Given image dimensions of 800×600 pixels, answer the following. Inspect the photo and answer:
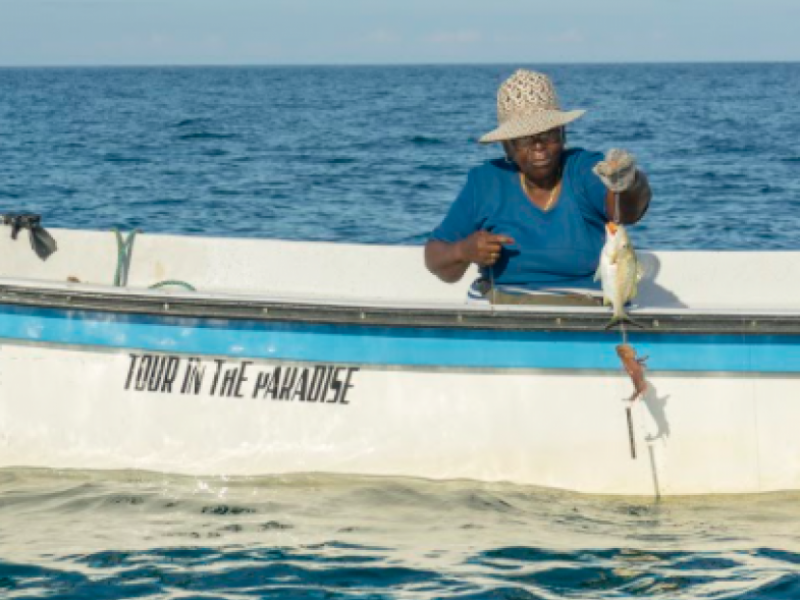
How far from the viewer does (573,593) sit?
6.50 metres

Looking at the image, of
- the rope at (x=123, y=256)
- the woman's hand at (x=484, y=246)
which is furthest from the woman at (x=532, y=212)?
the rope at (x=123, y=256)

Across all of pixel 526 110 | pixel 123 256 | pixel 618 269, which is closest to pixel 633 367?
pixel 618 269

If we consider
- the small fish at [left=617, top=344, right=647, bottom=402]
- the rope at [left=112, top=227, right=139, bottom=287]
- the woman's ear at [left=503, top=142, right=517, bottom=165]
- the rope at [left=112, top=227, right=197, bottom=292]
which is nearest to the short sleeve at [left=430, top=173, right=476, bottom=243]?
the woman's ear at [left=503, top=142, right=517, bottom=165]

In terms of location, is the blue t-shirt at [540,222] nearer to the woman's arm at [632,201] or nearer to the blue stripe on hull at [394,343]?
the woman's arm at [632,201]

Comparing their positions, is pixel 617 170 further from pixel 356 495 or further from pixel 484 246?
pixel 356 495

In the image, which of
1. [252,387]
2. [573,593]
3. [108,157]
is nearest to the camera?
[573,593]

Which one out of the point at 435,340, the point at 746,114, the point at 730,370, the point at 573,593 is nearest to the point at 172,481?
the point at 435,340

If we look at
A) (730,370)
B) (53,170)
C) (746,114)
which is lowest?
(730,370)

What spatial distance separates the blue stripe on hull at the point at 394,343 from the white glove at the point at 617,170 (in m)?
0.86

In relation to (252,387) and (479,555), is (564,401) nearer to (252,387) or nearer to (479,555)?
(479,555)

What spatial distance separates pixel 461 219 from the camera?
7344 mm

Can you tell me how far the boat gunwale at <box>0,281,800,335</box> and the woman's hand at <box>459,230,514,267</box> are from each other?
32 cm

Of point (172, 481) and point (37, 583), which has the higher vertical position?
point (172, 481)

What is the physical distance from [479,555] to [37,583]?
1.91 metres
